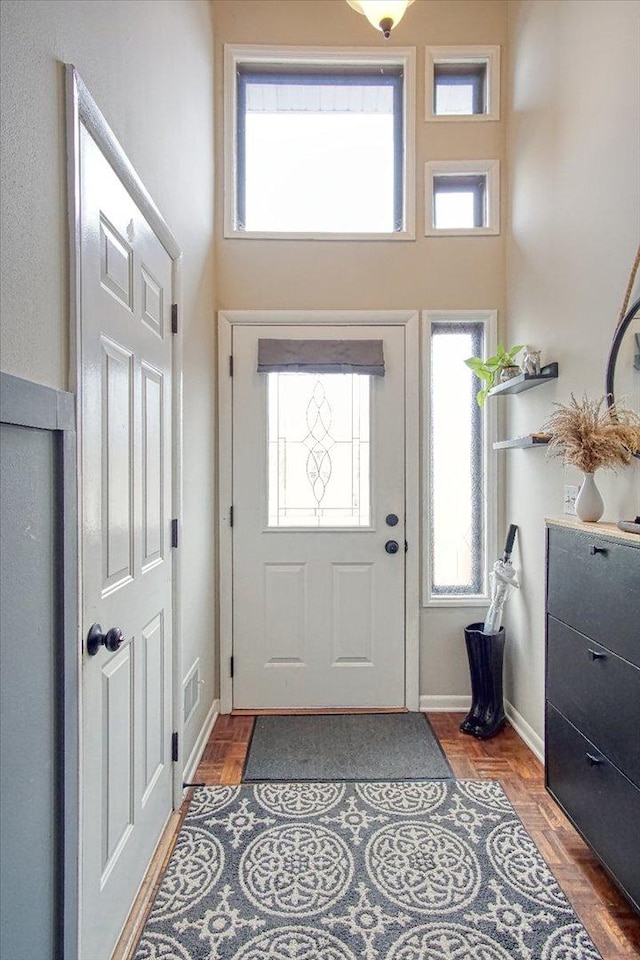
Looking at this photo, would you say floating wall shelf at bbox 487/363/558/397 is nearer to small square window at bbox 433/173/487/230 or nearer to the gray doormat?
small square window at bbox 433/173/487/230

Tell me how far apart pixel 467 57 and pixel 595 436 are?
97.3 inches

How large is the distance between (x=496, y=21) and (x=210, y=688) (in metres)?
3.96

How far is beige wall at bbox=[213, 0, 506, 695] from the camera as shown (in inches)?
109

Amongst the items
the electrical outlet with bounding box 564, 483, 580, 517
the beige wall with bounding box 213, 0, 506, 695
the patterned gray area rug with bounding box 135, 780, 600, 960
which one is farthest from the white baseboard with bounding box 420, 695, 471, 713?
the electrical outlet with bounding box 564, 483, 580, 517

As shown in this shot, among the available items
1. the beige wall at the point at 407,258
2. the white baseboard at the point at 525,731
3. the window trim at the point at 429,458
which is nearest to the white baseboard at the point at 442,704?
the beige wall at the point at 407,258

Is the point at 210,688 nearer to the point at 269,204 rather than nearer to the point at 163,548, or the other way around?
the point at 163,548

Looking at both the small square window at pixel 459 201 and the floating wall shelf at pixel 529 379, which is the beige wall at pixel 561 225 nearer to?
the floating wall shelf at pixel 529 379

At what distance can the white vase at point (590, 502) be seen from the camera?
1774 millimetres

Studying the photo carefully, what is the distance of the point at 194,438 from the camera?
234 centimetres

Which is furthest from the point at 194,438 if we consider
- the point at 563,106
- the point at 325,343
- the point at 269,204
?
the point at 563,106

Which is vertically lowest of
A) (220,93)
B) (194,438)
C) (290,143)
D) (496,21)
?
(194,438)

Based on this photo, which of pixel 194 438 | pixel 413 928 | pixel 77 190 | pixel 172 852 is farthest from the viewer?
pixel 194 438

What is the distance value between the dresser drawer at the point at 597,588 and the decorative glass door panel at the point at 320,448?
118 centimetres

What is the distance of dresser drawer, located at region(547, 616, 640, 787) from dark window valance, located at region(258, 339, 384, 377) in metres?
1.58
